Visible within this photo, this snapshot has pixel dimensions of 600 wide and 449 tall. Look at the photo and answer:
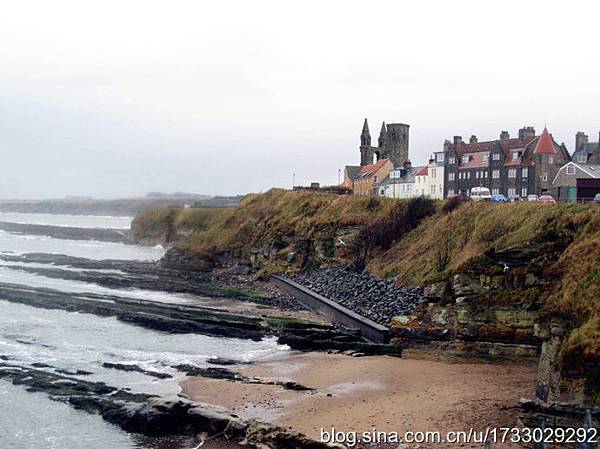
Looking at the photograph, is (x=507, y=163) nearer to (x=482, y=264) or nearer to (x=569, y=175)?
(x=569, y=175)

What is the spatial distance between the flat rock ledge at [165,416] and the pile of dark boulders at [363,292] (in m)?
14.4

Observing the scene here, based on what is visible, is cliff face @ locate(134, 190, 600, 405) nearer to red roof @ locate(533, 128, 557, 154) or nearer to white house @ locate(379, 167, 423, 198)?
white house @ locate(379, 167, 423, 198)

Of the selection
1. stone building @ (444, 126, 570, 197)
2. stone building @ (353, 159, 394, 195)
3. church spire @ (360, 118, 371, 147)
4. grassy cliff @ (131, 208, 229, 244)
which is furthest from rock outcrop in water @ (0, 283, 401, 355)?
church spire @ (360, 118, 371, 147)

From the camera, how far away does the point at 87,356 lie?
1126 inches

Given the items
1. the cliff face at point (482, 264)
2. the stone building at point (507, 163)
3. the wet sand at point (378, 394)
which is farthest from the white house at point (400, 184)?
the wet sand at point (378, 394)

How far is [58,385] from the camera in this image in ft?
77.9

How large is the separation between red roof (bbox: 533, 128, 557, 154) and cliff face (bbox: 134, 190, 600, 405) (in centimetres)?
1728

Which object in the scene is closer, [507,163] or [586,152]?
[586,152]

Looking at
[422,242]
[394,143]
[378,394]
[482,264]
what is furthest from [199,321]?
[394,143]

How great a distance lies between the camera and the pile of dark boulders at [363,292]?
34.1m

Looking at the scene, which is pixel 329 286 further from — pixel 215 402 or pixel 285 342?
pixel 215 402

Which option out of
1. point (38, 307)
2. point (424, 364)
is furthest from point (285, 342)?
point (38, 307)

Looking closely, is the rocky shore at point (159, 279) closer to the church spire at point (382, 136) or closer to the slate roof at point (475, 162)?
the slate roof at point (475, 162)

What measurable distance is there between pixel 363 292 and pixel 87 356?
62.5ft
